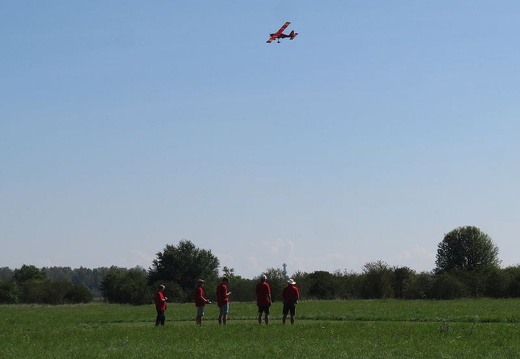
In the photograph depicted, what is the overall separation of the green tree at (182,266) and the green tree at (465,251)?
107ft

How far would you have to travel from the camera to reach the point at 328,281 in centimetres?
8194

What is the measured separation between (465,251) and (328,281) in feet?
125

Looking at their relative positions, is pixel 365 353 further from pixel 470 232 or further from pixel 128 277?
pixel 470 232

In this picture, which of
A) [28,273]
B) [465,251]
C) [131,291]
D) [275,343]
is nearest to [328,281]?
[131,291]

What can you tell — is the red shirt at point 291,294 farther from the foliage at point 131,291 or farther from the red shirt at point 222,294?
the foliage at point 131,291

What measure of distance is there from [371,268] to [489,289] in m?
11.9

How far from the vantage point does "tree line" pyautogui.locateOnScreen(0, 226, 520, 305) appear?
249ft

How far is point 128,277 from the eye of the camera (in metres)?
94.0

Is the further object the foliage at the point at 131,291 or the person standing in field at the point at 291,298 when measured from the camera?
the foliage at the point at 131,291

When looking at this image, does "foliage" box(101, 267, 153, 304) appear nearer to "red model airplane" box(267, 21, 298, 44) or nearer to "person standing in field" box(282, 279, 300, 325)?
"red model airplane" box(267, 21, 298, 44)

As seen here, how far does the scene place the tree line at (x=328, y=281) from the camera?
75.9 metres

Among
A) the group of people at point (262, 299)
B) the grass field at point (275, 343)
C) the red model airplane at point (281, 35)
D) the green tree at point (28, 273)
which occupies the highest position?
the red model airplane at point (281, 35)

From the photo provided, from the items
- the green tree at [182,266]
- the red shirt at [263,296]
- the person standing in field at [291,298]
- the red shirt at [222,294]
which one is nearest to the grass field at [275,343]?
the red shirt at [263,296]

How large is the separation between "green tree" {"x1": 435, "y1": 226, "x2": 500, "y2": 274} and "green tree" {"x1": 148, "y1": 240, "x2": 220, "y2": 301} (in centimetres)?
3255
